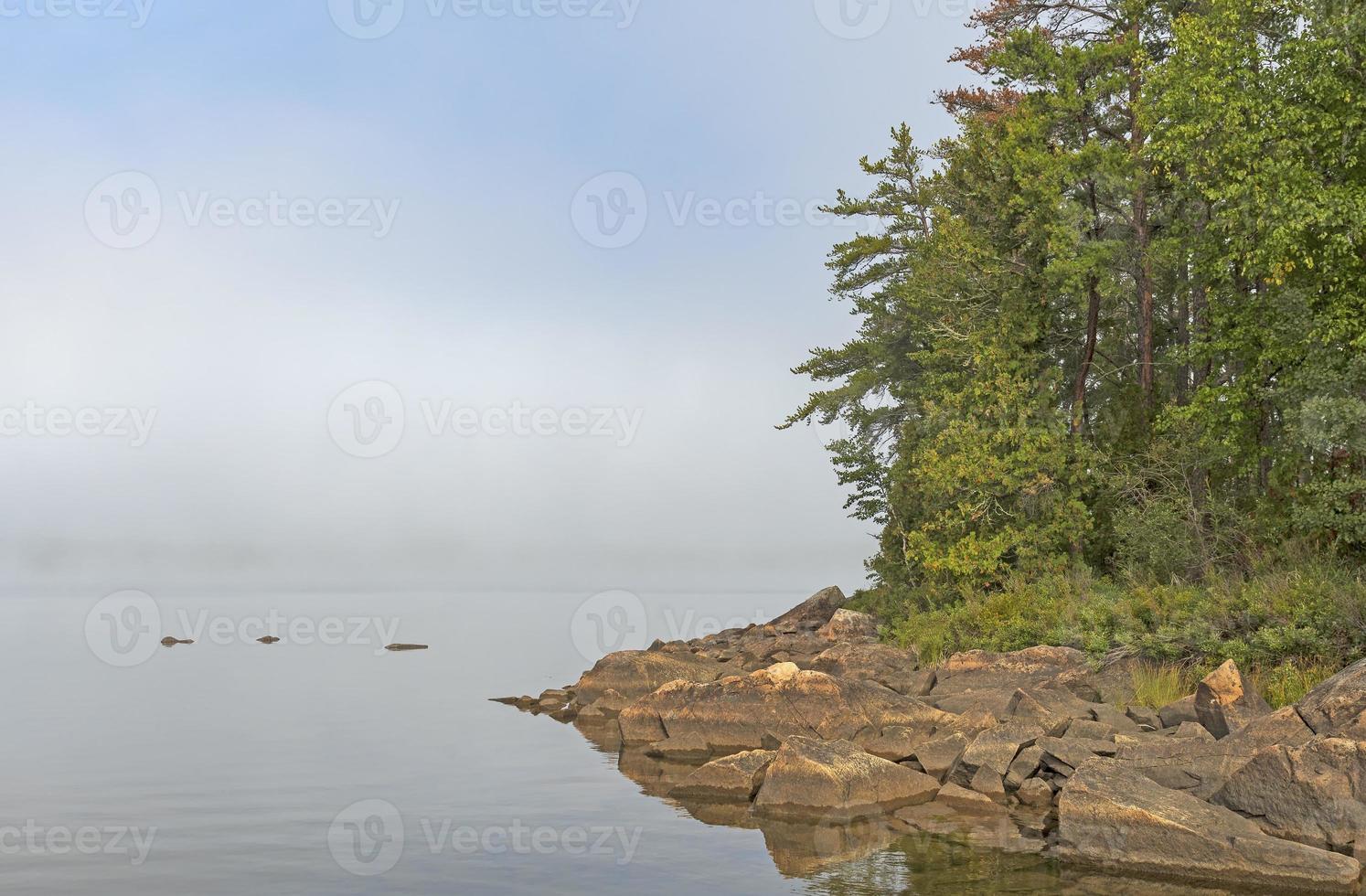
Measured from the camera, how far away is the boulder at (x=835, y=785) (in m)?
16.3

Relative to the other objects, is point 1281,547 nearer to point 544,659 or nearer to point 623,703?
point 623,703

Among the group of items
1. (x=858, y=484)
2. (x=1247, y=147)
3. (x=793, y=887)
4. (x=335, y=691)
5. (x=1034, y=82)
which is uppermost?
(x=1034, y=82)

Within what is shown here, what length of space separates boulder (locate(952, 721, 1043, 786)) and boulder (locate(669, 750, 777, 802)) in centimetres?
301

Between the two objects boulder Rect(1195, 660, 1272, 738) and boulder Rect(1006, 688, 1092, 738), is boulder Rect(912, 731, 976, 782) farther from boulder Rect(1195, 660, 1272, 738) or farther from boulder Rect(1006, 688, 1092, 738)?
boulder Rect(1195, 660, 1272, 738)

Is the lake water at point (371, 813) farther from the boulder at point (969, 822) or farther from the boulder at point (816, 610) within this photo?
the boulder at point (816, 610)

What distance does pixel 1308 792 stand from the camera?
13.4 metres

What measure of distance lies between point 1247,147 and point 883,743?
1654cm

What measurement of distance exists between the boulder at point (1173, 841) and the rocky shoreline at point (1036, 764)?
18 millimetres

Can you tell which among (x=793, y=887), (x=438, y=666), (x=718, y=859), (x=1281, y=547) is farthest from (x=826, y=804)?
(x=438, y=666)

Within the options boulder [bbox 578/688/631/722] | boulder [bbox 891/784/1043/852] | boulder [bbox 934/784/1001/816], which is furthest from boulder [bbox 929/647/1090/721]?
boulder [bbox 578/688/631/722]

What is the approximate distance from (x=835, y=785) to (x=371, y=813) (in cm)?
772

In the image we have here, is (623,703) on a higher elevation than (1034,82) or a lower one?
lower

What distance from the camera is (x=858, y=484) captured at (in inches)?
1823

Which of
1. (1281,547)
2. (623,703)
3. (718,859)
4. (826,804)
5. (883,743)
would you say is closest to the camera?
(718,859)
